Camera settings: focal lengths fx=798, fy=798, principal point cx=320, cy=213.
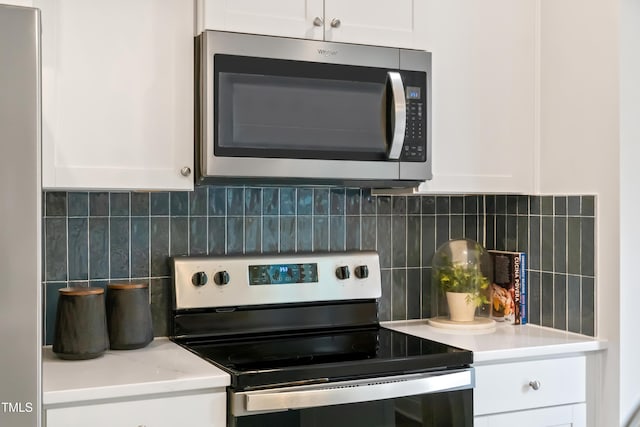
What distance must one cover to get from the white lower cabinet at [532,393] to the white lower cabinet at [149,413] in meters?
0.79

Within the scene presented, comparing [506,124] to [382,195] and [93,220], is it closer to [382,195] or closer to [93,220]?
[382,195]

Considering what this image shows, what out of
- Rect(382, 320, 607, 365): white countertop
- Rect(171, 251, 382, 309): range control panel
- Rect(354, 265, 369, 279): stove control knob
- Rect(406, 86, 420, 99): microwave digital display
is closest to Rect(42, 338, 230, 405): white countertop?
Rect(171, 251, 382, 309): range control panel

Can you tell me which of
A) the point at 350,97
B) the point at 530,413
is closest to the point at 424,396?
the point at 530,413

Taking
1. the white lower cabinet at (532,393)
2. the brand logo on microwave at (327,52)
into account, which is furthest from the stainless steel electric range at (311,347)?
the brand logo on microwave at (327,52)

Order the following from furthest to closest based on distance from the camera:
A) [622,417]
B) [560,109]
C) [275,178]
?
[560,109]
[622,417]
[275,178]

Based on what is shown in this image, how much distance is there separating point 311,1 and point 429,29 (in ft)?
1.36

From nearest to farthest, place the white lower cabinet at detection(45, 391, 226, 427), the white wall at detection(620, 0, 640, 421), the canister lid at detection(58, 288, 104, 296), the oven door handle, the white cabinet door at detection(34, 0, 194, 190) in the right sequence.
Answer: the white lower cabinet at detection(45, 391, 226, 427) < the oven door handle < the white cabinet door at detection(34, 0, 194, 190) < the canister lid at detection(58, 288, 104, 296) < the white wall at detection(620, 0, 640, 421)

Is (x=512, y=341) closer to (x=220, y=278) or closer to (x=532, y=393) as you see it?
(x=532, y=393)

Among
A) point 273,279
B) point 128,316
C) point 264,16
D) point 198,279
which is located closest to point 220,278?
point 198,279

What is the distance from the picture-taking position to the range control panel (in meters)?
2.43

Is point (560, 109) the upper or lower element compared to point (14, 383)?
upper

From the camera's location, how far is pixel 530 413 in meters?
2.39

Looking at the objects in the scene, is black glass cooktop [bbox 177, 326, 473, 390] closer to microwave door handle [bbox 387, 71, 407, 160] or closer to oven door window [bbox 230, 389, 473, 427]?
oven door window [bbox 230, 389, 473, 427]

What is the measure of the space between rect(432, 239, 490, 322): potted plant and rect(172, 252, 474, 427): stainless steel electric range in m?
0.24
